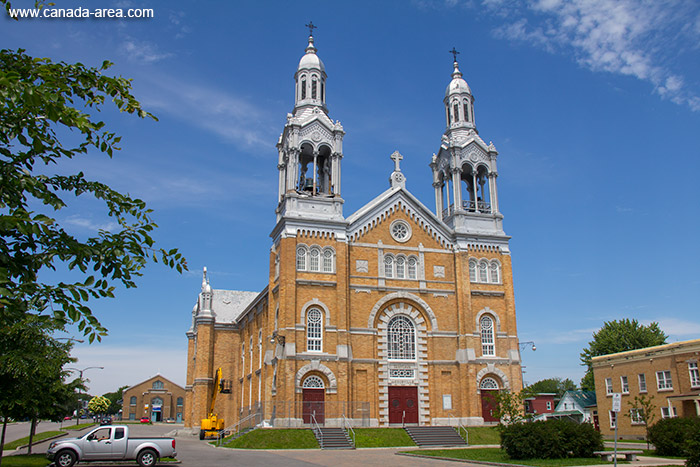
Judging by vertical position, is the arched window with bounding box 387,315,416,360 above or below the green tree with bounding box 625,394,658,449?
above

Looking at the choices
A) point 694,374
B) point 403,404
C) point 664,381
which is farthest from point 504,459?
point 664,381

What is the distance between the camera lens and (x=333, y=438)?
1308 inches

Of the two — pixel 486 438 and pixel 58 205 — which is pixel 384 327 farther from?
pixel 58 205

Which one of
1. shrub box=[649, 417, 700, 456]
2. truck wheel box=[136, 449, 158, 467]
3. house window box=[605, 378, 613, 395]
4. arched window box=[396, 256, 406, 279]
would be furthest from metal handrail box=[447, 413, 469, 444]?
truck wheel box=[136, 449, 158, 467]

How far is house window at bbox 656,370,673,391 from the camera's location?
1582 inches

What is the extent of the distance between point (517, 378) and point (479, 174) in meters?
15.9

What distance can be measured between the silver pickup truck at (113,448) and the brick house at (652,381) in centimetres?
2671

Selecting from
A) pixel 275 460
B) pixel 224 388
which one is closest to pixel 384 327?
pixel 275 460

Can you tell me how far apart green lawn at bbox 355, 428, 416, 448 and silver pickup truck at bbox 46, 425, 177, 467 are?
12.6 metres

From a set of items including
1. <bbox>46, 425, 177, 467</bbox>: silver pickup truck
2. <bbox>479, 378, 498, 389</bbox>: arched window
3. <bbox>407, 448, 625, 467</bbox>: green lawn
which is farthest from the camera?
<bbox>479, 378, 498, 389</bbox>: arched window

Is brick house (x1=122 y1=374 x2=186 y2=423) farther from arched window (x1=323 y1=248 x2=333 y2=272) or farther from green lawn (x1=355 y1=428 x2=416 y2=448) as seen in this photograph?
green lawn (x1=355 y1=428 x2=416 y2=448)

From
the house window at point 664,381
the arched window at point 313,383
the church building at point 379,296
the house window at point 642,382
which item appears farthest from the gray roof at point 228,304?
the house window at point 664,381

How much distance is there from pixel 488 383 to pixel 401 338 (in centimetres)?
676

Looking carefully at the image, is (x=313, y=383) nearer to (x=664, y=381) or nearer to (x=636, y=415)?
A: (x=636, y=415)
